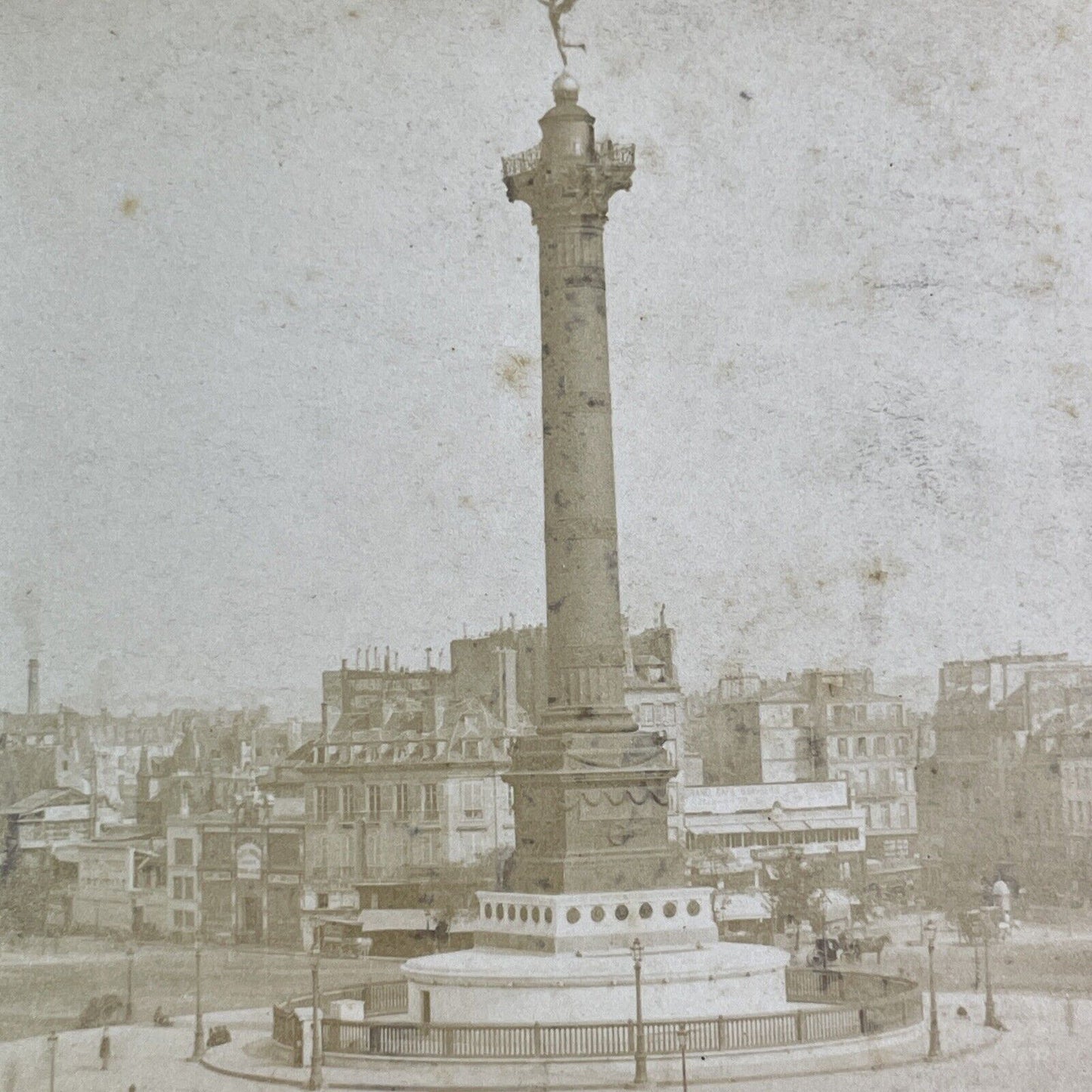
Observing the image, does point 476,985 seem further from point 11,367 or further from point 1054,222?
point 1054,222

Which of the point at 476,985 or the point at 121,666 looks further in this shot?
the point at 121,666

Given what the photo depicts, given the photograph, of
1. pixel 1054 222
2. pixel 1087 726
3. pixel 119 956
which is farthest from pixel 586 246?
pixel 119 956

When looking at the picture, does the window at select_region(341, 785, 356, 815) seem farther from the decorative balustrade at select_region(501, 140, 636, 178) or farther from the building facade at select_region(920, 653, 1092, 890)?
the decorative balustrade at select_region(501, 140, 636, 178)

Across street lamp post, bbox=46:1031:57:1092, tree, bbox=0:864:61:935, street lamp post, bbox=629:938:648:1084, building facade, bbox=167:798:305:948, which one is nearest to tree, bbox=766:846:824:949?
building facade, bbox=167:798:305:948

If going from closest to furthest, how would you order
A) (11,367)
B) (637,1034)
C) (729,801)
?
(637,1034), (11,367), (729,801)

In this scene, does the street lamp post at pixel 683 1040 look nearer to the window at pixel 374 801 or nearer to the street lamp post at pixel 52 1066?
the street lamp post at pixel 52 1066

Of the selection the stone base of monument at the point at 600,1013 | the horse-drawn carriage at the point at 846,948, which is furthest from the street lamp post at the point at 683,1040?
the horse-drawn carriage at the point at 846,948
